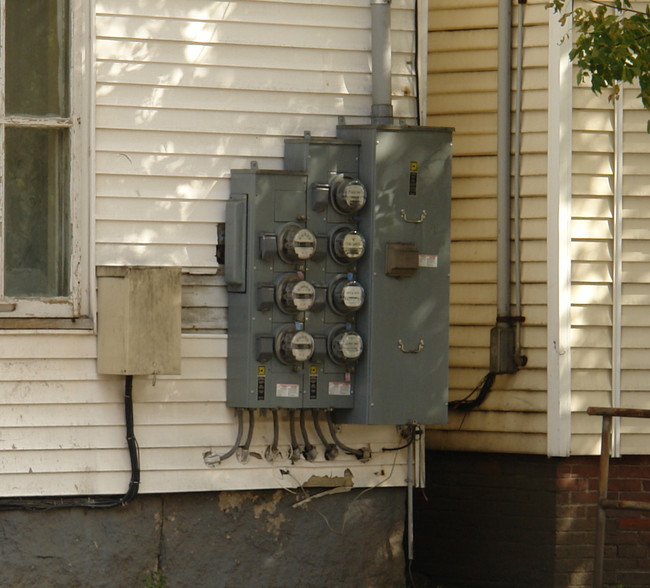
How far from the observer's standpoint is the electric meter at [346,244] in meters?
5.80

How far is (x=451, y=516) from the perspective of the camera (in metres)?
7.05

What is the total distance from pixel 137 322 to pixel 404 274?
4.89 feet

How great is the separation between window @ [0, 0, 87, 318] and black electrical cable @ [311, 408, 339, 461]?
1455 millimetres

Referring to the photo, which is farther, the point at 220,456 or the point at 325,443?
the point at 325,443

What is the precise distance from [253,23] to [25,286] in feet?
6.42

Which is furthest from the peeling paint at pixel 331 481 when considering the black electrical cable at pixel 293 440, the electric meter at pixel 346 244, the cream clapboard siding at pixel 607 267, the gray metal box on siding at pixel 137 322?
the cream clapboard siding at pixel 607 267

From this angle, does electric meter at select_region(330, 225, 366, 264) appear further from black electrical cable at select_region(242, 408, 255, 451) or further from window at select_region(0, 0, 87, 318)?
window at select_region(0, 0, 87, 318)

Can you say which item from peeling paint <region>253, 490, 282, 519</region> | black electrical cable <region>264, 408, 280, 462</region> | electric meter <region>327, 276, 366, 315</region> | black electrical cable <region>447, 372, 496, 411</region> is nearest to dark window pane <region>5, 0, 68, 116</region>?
electric meter <region>327, 276, 366, 315</region>

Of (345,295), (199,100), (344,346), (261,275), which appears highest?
(199,100)

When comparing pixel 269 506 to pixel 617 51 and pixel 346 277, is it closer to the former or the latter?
pixel 346 277

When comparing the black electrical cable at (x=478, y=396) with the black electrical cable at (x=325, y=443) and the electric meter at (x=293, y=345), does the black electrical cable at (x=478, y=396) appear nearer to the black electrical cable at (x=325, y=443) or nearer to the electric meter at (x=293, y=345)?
the black electrical cable at (x=325, y=443)

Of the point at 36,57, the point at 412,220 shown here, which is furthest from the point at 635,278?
the point at 36,57

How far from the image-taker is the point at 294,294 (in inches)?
224

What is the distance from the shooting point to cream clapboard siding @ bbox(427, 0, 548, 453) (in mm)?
6562
